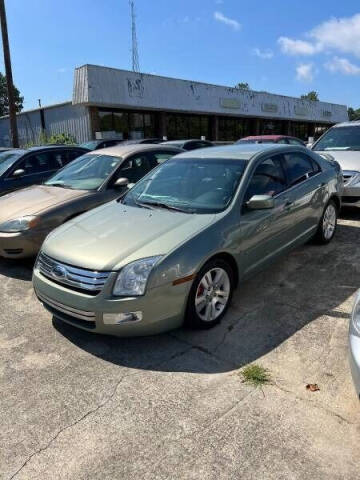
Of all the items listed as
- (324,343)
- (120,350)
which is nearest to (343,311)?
(324,343)

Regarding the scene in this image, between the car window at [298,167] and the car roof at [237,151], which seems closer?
the car roof at [237,151]

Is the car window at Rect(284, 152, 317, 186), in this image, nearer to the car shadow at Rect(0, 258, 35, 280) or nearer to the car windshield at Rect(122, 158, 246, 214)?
the car windshield at Rect(122, 158, 246, 214)

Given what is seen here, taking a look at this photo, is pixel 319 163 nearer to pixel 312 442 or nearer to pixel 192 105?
pixel 312 442

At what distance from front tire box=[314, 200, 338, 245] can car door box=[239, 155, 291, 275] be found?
1150mm

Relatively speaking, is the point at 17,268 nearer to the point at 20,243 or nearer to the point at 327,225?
the point at 20,243

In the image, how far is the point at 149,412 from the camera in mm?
2699

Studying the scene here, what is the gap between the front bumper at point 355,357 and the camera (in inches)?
91.2

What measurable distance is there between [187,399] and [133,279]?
98 cm

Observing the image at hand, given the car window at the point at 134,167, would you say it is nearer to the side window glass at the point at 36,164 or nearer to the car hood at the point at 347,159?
the side window glass at the point at 36,164

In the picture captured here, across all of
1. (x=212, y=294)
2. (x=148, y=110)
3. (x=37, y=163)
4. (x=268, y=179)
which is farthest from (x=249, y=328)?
(x=148, y=110)

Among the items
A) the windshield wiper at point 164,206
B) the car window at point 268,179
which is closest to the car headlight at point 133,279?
the windshield wiper at point 164,206

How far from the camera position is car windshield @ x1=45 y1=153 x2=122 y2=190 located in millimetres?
6059

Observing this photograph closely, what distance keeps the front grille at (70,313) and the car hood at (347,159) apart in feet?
18.8

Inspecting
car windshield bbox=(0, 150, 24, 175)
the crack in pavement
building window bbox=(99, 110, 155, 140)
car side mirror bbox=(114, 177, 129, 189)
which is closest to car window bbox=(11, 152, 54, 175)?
car windshield bbox=(0, 150, 24, 175)
